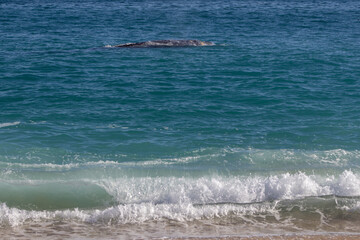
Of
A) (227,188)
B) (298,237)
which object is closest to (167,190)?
(227,188)

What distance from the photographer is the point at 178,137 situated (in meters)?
16.1

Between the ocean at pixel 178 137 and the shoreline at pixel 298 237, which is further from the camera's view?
the ocean at pixel 178 137

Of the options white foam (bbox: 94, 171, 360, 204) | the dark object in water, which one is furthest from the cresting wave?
the dark object in water

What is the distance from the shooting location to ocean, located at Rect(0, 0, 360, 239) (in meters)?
12.1

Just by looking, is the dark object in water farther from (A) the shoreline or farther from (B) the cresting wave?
(A) the shoreline

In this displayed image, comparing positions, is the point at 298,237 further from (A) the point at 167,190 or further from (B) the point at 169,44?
(B) the point at 169,44

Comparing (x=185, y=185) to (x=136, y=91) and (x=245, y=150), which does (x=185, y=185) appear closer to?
(x=245, y=150)

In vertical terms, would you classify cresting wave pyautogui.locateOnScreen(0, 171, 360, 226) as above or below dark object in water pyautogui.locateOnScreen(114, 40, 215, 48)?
below

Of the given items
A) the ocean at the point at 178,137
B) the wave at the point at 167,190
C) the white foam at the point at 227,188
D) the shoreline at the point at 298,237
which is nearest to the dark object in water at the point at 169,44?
the ocean at the point at 178,137

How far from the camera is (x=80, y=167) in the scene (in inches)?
566

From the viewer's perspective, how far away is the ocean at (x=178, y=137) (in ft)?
39.7

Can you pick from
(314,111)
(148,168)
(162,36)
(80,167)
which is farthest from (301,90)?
(162,36)

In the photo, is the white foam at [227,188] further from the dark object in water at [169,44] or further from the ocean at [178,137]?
the dark object in water at [169,44]

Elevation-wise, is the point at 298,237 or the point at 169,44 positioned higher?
the point at 169,44
